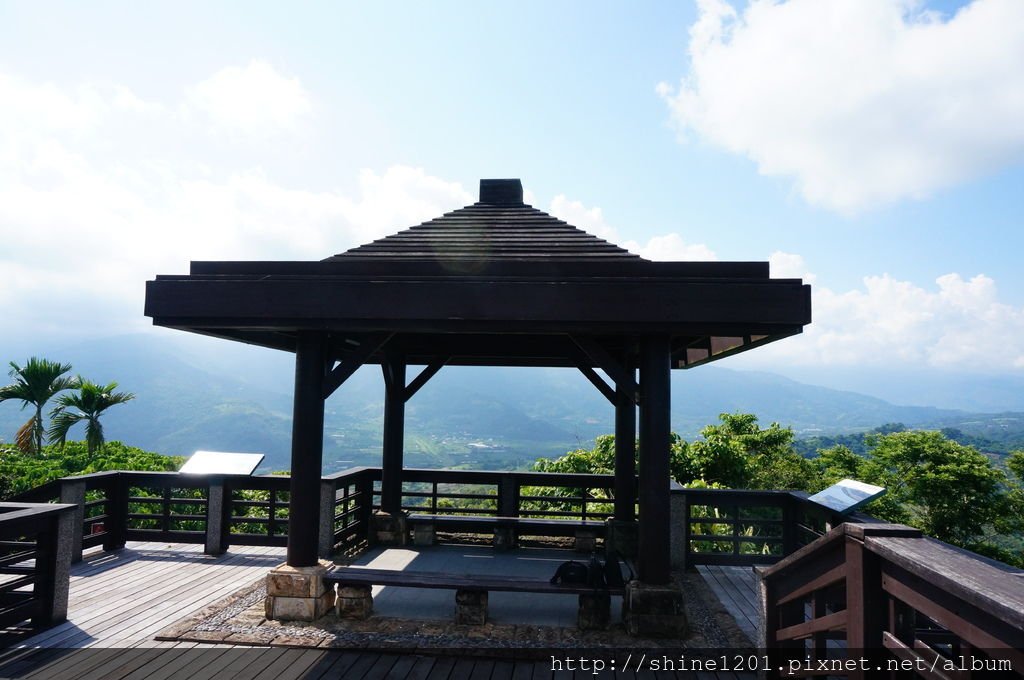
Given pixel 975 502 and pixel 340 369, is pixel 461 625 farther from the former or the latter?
pixel 975 502

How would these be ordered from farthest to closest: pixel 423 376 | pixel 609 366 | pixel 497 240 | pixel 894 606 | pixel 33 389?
pixel 33 389, pixel 423 376, pixel 497 240, pixel 609 366, pixel 894 606

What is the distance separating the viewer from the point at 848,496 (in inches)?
206

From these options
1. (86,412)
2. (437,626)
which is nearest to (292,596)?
(437,626)

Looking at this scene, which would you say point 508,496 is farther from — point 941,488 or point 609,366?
point 941,488

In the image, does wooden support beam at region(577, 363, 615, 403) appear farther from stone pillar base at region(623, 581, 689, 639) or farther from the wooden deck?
the wooden deck

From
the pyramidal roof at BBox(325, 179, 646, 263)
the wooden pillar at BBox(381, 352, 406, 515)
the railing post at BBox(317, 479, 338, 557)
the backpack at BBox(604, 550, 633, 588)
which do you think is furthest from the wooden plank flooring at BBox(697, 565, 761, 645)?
the railing post at BBox(317, 479, 338, 557)

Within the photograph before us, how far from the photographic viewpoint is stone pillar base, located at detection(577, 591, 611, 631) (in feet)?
17.6

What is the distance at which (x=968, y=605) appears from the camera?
6.25 feet

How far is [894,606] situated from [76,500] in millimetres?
8495

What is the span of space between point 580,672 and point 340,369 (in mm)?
3394

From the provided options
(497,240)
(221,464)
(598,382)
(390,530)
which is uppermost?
(497,240)

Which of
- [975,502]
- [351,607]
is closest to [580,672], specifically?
[351,607]

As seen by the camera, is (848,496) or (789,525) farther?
(789,525)

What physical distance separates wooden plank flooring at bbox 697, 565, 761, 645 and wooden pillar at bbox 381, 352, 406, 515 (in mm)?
4399
